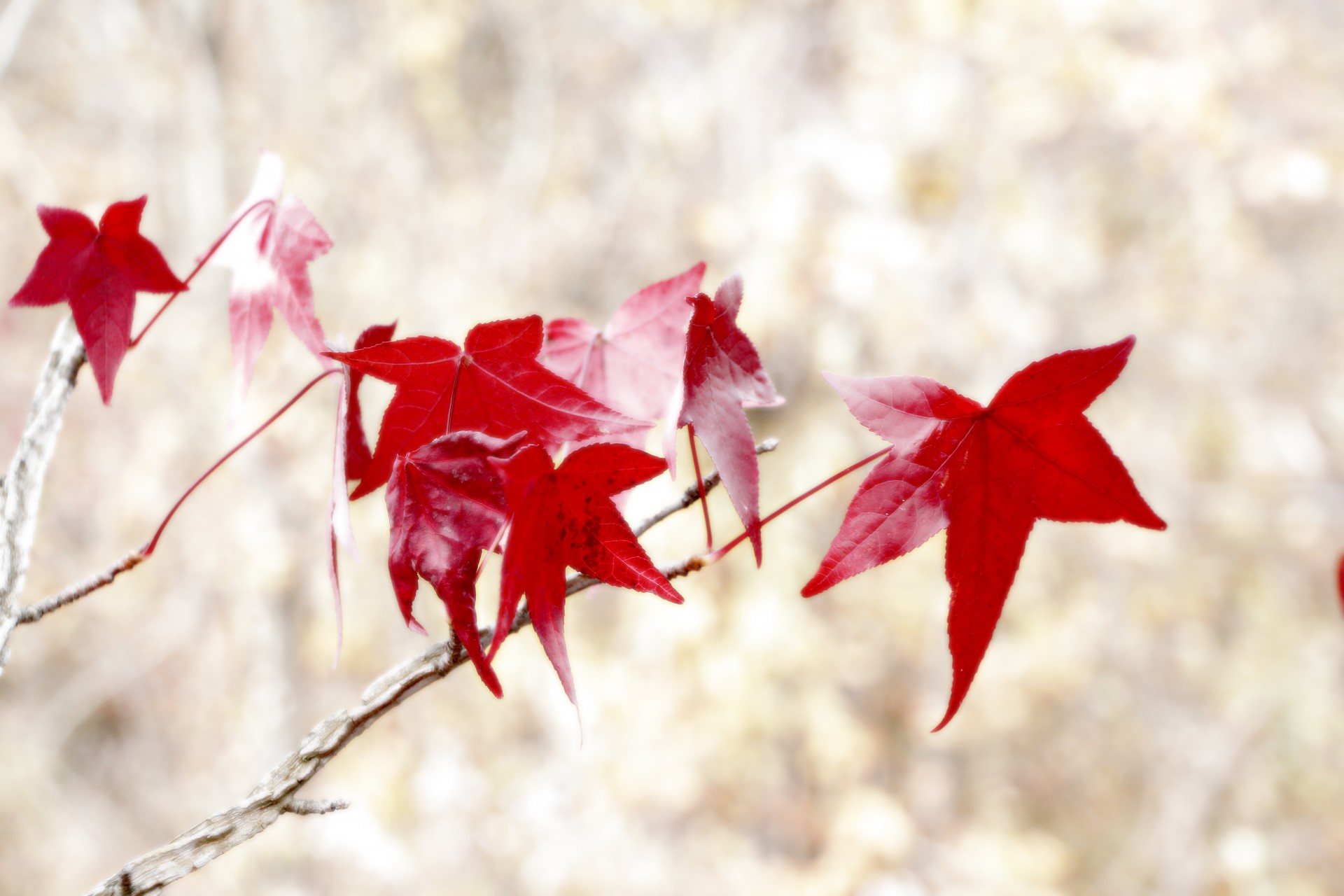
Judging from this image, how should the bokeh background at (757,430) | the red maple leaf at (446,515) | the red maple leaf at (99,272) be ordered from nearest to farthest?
the red maple leaf at (446,515), the red maple leaf at (99,272), the bokeh background at (757,430)

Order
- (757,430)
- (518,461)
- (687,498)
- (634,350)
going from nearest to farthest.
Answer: (518,461)
(687,498)
(634,350)
(757,430)

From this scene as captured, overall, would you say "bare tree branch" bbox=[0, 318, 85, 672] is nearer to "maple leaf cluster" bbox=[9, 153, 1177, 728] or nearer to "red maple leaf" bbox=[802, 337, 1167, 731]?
"maple leaf cluster" bbox=[9, 153, 1177, 728]

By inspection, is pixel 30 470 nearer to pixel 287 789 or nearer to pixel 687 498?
pixel 287 789

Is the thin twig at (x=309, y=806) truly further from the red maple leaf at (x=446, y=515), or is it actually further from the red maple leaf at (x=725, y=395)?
the red maple leaf at (x=725, y=395)

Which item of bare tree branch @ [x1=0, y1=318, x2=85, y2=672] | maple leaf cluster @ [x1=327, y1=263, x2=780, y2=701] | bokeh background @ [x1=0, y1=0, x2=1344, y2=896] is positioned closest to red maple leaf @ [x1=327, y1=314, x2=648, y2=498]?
maple leaf cluster @ [x1=327, y1=263, x2=780, y2=701]

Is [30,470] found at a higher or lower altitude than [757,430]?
lower

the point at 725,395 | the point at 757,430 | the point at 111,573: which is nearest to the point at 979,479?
the point at 725,395

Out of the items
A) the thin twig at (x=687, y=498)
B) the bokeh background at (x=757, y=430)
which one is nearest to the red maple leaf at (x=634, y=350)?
the thin twig at (x=687, y=498)

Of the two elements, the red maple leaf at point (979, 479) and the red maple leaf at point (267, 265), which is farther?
the red maple leaf at point (267, 265)

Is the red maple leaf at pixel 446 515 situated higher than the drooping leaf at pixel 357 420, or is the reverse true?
the drooping leaf at pixel 357 420
